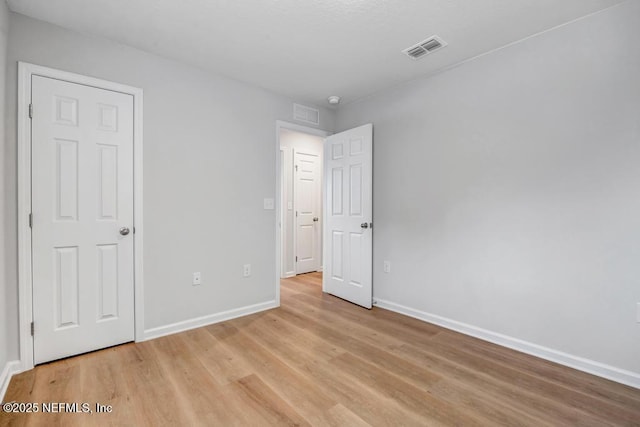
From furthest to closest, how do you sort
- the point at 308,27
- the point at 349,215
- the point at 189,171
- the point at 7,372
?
the point at 349,215, the point at 189,171, the point at 308,27, the point at 7,372

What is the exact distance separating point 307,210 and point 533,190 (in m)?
3.41

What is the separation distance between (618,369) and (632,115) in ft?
5.45

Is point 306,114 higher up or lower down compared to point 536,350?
higher up

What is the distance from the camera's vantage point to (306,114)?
12.0 feet

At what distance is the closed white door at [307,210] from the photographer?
16.4 ft

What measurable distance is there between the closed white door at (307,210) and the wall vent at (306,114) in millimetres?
1242

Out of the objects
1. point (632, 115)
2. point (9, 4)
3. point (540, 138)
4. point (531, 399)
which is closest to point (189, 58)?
point (9, 4)

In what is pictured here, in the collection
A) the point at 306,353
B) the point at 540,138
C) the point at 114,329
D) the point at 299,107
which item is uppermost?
the point at 299,107

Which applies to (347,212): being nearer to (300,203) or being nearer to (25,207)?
(300,203)

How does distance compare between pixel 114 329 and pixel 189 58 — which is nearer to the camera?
pixel 114 329

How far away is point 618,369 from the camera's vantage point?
1.94m

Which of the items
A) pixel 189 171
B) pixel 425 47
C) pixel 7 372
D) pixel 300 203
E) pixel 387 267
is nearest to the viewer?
pixel 7 372

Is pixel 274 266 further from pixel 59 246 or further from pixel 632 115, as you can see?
pixel 632 115

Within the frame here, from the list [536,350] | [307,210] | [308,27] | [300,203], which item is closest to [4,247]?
[308,27]
